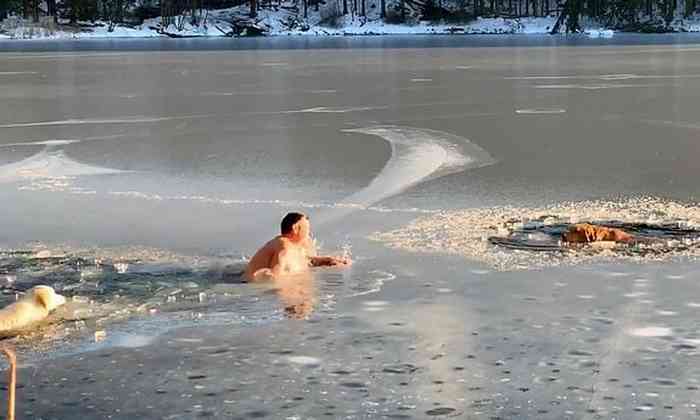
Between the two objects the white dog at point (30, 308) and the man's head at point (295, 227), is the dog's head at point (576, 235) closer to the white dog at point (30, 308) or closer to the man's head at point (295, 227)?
the man's head at point (295, 227)

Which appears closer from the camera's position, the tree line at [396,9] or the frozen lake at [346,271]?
the frozen lake at [346,271]

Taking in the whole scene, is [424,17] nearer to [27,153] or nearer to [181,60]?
→ [181,60]

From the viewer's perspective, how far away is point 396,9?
71.6 meters

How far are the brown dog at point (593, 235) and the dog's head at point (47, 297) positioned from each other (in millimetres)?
2443

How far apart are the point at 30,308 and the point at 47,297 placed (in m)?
0.13

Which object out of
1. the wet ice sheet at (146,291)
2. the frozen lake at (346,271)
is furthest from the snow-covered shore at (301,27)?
A: the wet ice sheet at (146,291)

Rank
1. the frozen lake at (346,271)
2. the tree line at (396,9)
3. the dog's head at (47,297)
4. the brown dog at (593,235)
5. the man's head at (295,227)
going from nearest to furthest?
1. the frozen lake at (346,271)
2. the dog's head at (47,297)
3. the man's head at (295,227)
4. the brown dog at (593,235)
5. the tree line at (396,9)

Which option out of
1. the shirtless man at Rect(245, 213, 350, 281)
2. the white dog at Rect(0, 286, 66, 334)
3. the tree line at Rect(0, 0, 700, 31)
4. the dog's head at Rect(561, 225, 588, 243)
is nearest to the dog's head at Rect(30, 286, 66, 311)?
the white dog at Rect(0, 286, 66, 334)

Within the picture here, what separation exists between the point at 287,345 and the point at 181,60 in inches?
939

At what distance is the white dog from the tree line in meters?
59.9

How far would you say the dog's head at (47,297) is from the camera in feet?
14.4

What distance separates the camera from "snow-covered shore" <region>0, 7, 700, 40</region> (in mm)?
62219

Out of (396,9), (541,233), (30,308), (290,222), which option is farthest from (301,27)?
(30,308)

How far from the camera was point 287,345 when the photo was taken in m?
3.88
